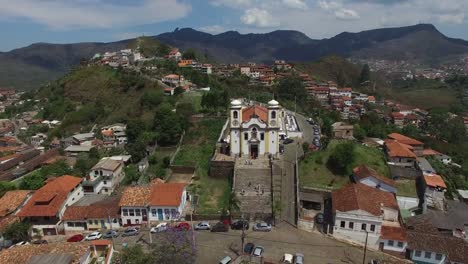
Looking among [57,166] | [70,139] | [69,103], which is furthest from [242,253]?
[69,103]

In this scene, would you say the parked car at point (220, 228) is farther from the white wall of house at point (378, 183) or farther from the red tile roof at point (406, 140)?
the red tile roof at point (406, 140)

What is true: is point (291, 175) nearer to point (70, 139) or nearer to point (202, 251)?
point (202, 251)

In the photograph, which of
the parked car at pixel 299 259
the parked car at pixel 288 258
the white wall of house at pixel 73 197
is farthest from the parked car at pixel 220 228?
the white wall of house at pixel 73 197

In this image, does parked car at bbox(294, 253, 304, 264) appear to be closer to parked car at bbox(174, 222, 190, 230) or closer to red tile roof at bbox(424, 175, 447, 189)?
parked car at bbox(174, 222, 190, 230)

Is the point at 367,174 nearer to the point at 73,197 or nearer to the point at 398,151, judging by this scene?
the point at 398,151

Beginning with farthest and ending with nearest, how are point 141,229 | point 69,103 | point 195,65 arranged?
point 195,65 < point 69,103 < point 141,229
